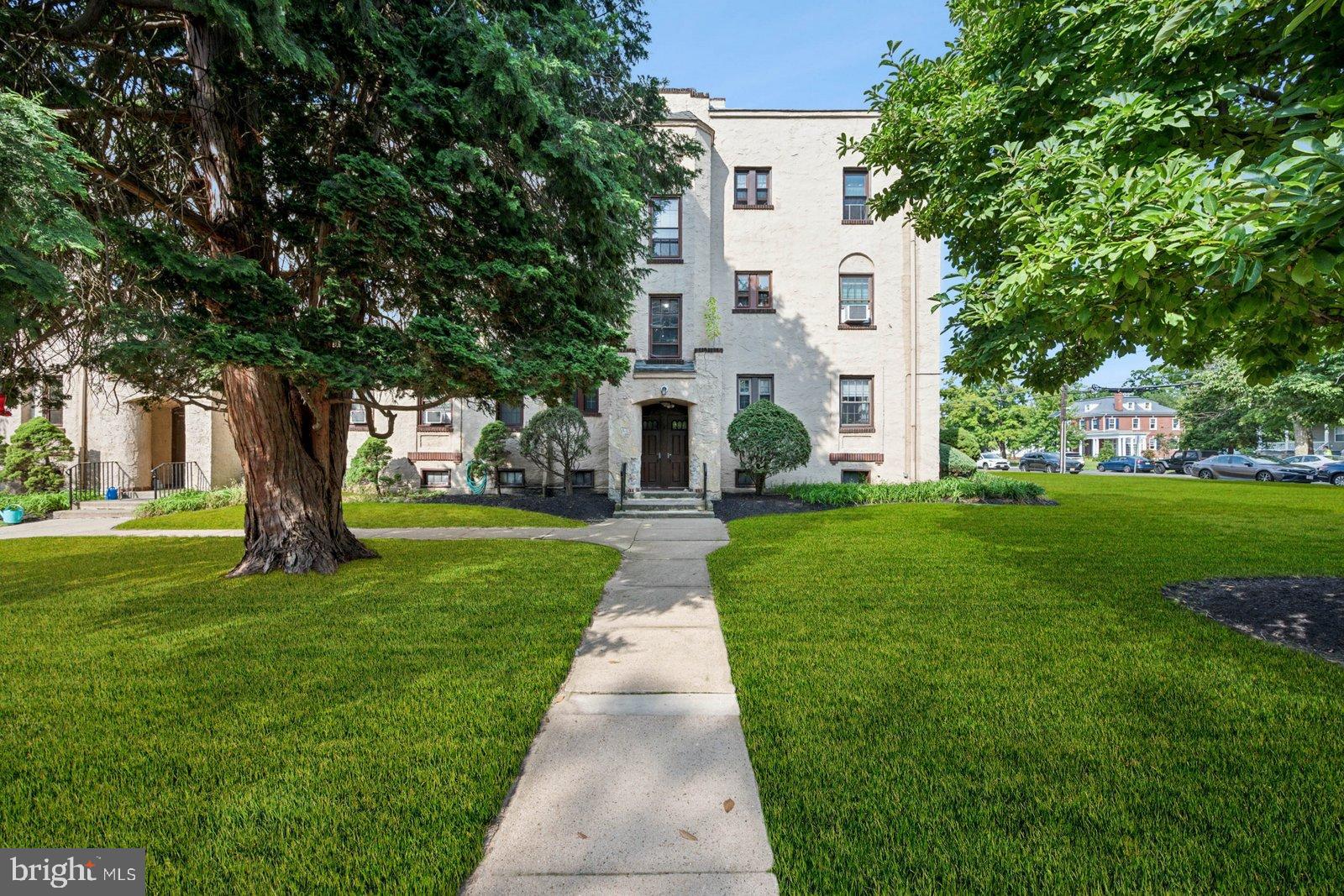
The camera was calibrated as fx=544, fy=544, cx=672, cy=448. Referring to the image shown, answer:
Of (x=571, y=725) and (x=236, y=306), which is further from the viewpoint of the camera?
(x=236, y=306)

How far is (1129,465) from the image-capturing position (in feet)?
132

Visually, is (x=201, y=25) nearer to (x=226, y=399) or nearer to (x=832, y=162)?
(x=226, y=399)

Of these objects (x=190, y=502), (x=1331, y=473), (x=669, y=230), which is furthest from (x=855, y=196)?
(x=1331, y=473)

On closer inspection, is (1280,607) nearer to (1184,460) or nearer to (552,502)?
(552,502)

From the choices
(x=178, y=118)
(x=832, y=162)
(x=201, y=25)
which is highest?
(x=832, y=162)

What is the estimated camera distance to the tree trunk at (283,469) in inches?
265

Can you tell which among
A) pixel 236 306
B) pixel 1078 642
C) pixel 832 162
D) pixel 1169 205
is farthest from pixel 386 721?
pixel 832 162

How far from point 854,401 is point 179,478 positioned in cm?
2154

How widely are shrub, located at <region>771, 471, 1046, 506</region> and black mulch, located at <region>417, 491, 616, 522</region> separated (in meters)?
5.25

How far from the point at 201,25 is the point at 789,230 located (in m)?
14.2

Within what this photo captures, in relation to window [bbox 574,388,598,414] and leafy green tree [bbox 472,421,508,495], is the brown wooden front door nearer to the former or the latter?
window [bbox 574,388,598,414]

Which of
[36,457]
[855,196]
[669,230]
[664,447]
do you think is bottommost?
[36,457]

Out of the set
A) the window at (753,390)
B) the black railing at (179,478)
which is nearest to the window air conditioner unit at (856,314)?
the window at (753,390)

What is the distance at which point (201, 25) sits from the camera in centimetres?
551
